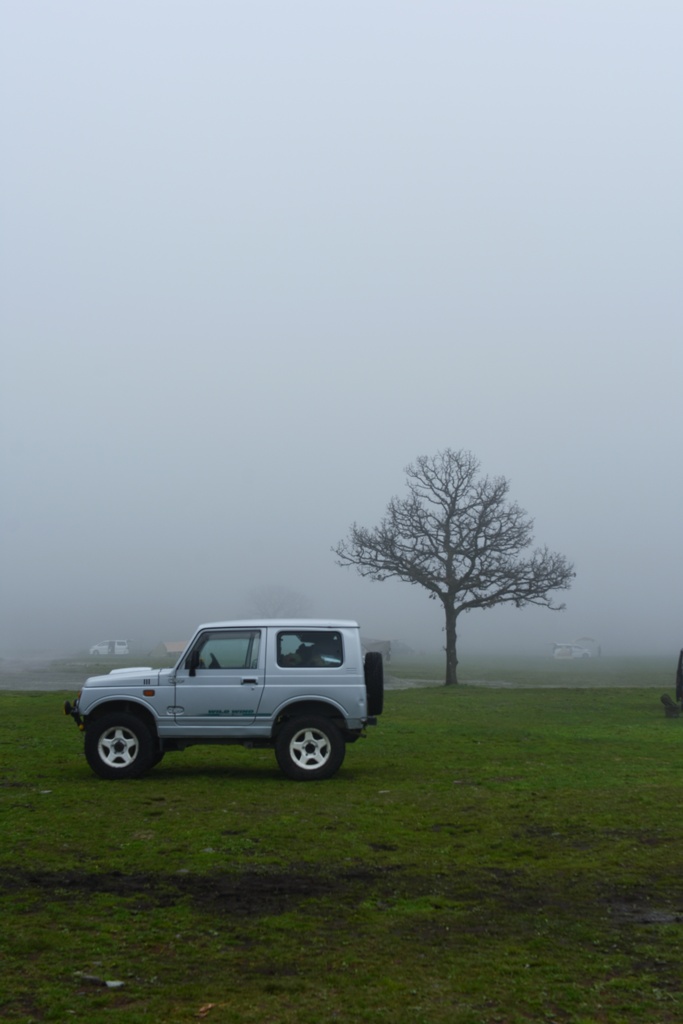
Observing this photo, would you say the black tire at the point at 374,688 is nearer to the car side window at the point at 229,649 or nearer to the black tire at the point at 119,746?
the car side window at the point at 229,649

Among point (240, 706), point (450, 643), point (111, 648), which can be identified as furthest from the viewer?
point (111, 648)

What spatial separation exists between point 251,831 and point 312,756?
360cm

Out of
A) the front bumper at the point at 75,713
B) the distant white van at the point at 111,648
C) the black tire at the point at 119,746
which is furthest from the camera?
the distant white van at the point at 111,648

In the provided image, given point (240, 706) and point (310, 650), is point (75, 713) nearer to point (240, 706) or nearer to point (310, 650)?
point (240, 706)

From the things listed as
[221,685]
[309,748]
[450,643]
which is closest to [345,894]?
[309,748]

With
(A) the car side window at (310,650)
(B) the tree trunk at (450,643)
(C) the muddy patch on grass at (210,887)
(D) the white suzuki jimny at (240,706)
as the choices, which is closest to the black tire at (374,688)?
(D) the white suzuki jimny at (240,706)

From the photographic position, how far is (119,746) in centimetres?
1409

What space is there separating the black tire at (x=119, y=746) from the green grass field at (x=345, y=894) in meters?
0.28

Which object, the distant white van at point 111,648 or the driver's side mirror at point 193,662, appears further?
the distant white van at point 111,648

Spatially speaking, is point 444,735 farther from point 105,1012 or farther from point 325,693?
point 105,1012

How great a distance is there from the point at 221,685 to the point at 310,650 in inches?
51.3

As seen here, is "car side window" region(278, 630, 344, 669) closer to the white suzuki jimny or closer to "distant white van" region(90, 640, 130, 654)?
the white suzuki jimny

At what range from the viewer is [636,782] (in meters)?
14.1

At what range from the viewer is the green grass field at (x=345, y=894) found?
5.91 metres
